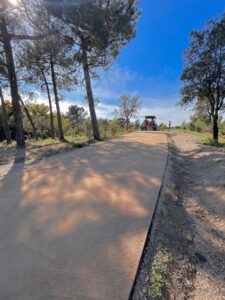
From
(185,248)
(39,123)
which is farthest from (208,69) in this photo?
(39,123)

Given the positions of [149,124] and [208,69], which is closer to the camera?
[208,69]

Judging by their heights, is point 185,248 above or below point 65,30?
below

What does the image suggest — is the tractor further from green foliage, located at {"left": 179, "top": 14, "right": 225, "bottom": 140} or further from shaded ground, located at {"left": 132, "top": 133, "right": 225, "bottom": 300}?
shaded ground, located at {"left": 132, "top": 133, "right": 225, "bottom": 300}

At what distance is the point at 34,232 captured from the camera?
6.51ft

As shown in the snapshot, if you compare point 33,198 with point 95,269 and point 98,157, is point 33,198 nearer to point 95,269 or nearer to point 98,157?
point 95,269

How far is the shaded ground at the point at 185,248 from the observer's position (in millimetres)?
1443

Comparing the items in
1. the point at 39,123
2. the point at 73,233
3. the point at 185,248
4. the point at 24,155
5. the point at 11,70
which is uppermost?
the point at 11,70

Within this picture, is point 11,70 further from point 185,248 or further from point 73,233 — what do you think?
point 185,248

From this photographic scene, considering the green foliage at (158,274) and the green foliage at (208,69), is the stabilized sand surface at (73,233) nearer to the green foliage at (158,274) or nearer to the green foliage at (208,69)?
the green foliage at (158,274)

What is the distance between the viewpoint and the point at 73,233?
1.96 meters

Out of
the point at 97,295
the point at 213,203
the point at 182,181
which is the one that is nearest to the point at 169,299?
the point at 97,295

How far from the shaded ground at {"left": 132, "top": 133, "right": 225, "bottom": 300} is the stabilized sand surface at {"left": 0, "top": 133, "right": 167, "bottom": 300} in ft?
0.41

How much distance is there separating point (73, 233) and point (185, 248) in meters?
1.13

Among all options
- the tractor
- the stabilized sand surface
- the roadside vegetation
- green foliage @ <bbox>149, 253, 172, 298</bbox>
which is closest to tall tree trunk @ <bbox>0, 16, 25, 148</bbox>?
the roadside vegetation
